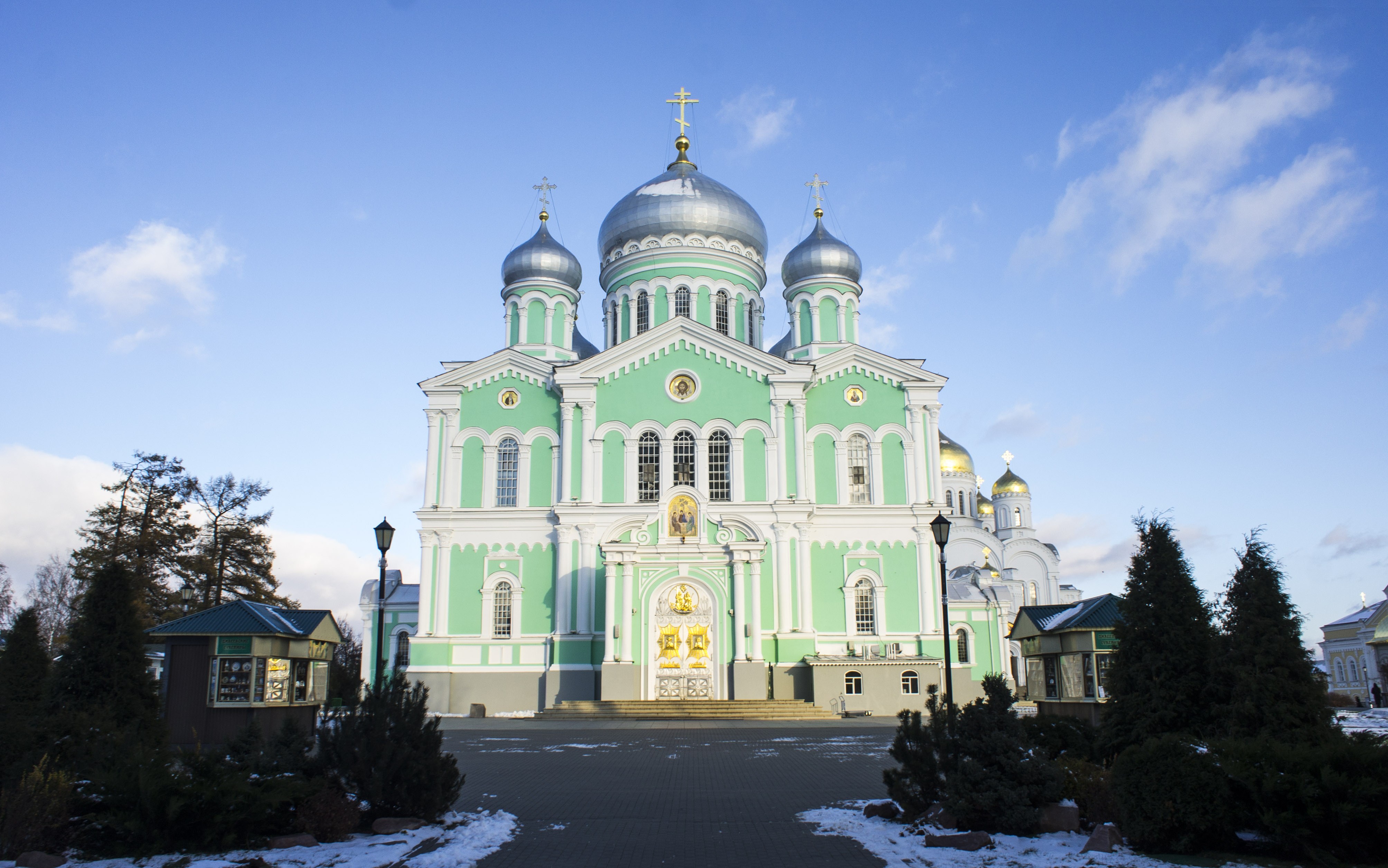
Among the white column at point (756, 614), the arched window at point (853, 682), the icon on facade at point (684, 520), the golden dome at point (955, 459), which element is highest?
the golden dome at point (955, 459)

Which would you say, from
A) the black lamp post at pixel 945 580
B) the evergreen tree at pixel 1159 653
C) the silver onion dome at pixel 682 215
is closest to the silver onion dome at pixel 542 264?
the silver onion dome at pixel 682 215

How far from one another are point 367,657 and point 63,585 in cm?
1863

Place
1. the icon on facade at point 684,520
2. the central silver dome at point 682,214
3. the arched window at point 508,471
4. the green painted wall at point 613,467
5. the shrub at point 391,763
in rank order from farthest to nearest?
the central silver dome at point 682,214 < the arched window at point 508,471 < the green painted wall at point 613,467 < the icon on facade at point 684,520 < the shrub at point 391,763

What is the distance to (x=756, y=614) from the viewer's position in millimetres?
30312

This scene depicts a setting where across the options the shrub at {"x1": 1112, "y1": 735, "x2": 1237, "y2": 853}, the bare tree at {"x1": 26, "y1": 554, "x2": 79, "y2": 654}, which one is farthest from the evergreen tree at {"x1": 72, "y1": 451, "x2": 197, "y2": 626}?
the shrub at {"x1": 1112, "y1": 735, "x2": 1237, "y2": 853}

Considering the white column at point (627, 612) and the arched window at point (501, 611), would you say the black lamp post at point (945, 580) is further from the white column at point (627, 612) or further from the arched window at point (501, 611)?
the arched window at point (501, 611)

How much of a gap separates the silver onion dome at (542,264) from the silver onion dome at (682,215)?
2.62m

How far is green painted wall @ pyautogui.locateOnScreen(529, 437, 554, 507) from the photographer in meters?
33.8

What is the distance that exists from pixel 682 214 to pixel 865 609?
55.0 ft

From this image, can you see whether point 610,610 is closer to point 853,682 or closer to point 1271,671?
point 853,682

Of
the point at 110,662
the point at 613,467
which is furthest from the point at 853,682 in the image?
the point at 110,662

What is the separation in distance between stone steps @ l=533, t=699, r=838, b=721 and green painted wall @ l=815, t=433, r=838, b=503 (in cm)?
725

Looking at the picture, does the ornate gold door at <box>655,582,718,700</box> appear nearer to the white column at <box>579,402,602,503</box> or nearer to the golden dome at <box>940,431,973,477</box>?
the white column at <box>579,402,602,503</box>

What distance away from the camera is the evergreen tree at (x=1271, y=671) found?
9516 millimetres
